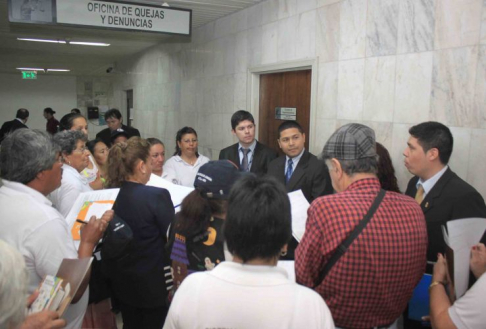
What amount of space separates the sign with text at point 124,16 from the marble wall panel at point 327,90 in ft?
6.00

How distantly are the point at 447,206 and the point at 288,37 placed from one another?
3.09m

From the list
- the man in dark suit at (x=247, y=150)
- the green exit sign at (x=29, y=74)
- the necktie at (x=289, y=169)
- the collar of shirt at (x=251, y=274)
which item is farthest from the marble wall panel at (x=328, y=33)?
the green exit sign at (x=29, y=74)

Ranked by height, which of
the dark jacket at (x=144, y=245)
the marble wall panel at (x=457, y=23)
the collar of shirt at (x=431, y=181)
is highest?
the marble wall panel at (x=457, y=23)

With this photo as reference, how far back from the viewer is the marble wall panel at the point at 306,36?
4180mm

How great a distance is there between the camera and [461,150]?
2.80m

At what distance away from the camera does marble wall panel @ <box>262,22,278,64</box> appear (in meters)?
4.84

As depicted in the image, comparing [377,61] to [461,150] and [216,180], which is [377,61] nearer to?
[461,150]

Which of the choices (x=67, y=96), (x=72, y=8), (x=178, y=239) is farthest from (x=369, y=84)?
(x=67, y=96)

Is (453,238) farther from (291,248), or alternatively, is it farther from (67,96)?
(67,96)

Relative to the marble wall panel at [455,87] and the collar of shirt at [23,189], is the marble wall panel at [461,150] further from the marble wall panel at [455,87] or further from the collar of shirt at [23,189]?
the collar of shirt at [23,189]

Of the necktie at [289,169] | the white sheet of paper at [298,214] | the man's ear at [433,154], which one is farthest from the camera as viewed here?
the necktie at [289,169]

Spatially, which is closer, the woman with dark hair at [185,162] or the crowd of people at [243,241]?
the crowd of people at [243,241]

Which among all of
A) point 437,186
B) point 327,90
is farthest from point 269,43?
point 437,186

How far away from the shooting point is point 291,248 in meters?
2.27
